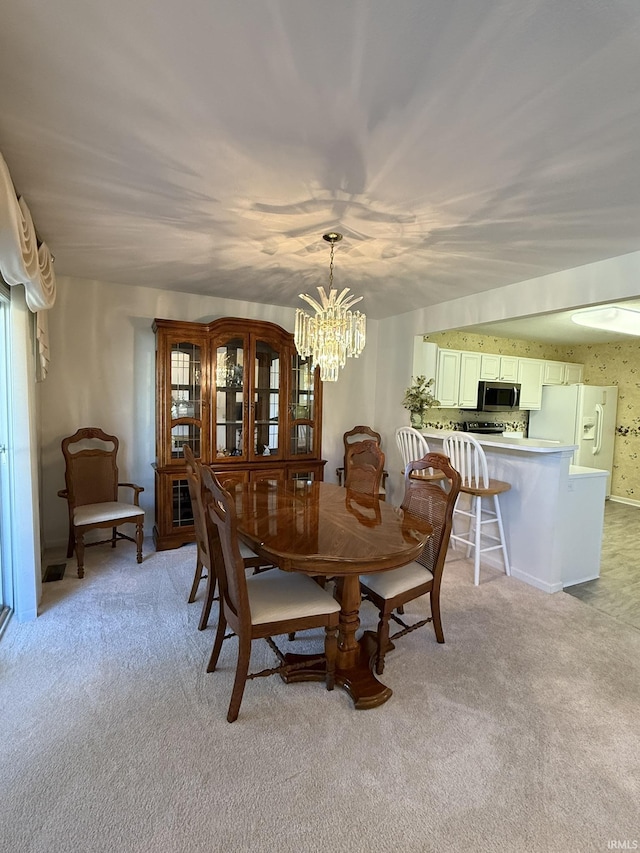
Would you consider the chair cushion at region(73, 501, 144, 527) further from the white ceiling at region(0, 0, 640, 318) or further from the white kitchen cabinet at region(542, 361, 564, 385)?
the white kitchen cabinet at region(542, 361, 564, 385)

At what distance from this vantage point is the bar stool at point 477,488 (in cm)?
318

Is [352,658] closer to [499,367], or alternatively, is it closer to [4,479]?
[4,479]

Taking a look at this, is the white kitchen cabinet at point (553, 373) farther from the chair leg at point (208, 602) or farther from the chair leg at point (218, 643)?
the chair leg at point (218, 643)

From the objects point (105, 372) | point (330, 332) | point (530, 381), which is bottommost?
point (105, 372)

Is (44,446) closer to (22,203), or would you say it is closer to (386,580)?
(22,203)

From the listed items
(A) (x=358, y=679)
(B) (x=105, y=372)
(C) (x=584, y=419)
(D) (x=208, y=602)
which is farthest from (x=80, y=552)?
(C) (x=584, y=419)

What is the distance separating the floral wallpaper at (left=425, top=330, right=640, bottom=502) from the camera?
587 centimetres

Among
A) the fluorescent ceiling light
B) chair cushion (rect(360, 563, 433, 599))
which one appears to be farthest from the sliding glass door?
the fluorescent ceiling light

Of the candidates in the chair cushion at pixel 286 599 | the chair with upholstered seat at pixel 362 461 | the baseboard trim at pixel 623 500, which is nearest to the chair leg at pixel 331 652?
the chair cushion at pixel 286 599

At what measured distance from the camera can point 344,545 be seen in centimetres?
187

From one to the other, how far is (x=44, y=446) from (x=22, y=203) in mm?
2254

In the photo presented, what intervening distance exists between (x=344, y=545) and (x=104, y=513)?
231 cm

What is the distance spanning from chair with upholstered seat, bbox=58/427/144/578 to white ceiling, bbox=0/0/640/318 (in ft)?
5.63

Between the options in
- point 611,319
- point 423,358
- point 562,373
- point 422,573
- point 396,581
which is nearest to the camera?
point 396,581
